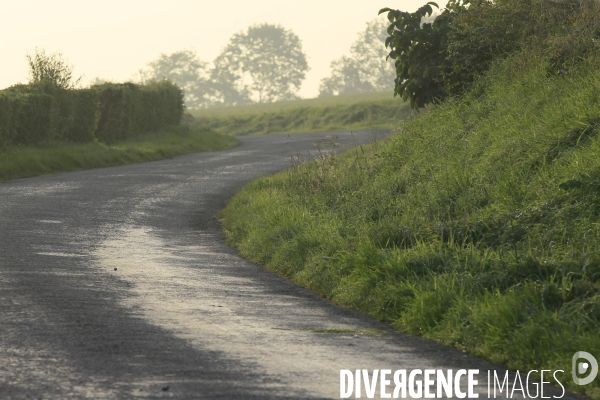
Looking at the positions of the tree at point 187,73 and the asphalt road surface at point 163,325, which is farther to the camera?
the tree at point 187,73

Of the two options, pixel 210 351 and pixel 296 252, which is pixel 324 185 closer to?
pixel 296 252

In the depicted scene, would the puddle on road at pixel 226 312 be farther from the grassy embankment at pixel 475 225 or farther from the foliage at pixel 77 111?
the foliage at pixel 77 111

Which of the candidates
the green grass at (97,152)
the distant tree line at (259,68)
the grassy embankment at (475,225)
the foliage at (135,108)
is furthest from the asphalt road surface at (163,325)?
the distant tree line at (259,68)

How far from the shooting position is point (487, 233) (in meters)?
10.2

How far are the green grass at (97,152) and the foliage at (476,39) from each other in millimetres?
11179

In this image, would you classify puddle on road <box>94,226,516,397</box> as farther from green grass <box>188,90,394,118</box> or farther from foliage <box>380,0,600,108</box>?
green grass <box>188,90,394,118</box>

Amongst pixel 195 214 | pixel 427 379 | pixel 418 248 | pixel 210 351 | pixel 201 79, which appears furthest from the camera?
pixel 201 79

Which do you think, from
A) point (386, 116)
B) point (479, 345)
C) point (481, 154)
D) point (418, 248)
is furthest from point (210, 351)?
point (386, 116)

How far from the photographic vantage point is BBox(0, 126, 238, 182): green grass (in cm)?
2503

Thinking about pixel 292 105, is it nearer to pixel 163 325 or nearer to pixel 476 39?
pixel 476 39

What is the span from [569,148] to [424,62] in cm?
694

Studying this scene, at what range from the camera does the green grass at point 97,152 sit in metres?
25.0

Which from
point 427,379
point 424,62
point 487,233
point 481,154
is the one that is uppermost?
point 424,62

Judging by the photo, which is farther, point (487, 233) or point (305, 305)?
point (487, 233)
